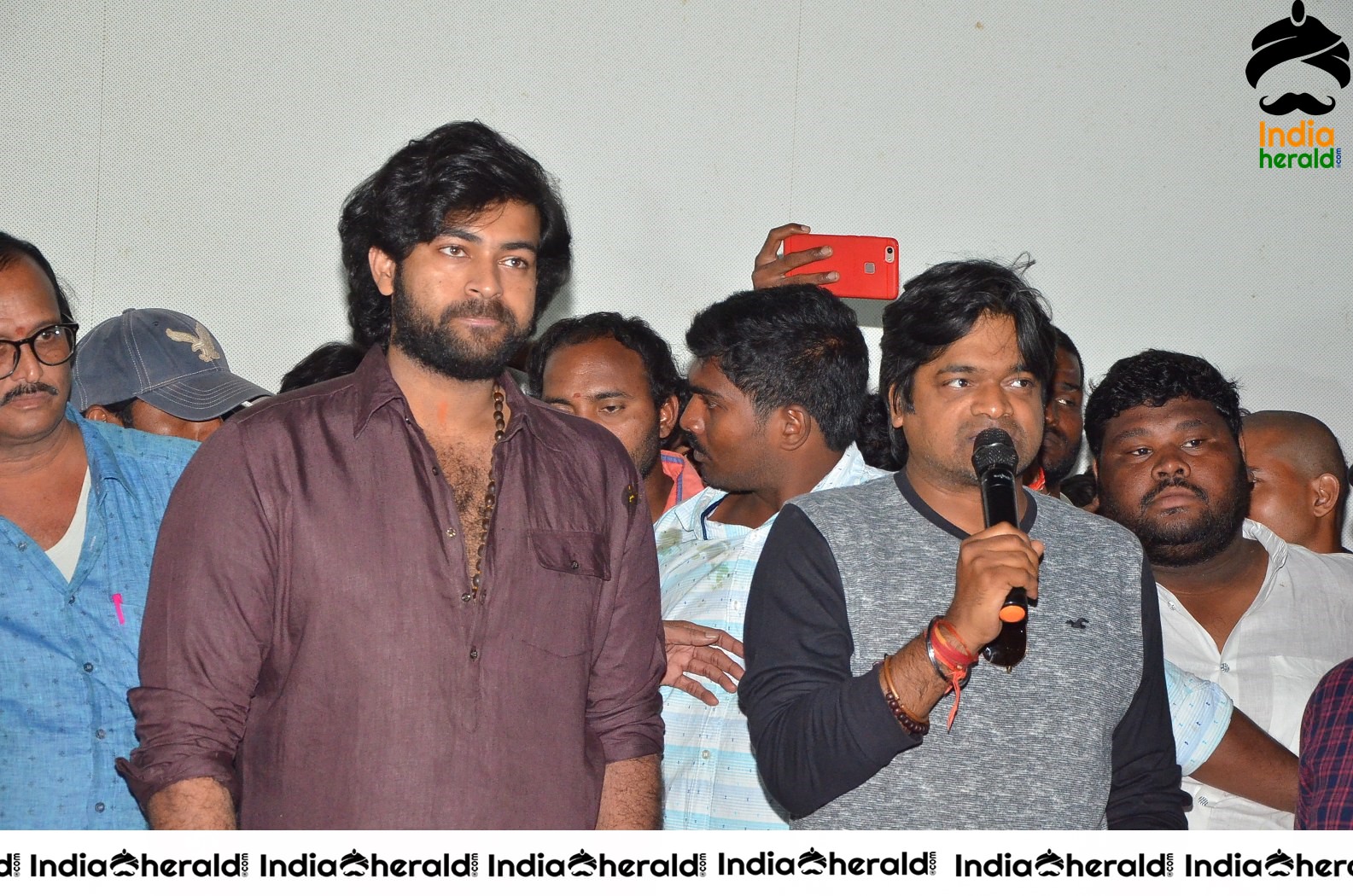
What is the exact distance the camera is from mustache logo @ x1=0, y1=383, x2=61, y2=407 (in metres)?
2.10

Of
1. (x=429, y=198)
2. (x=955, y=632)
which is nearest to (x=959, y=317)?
(x=955, y=632)

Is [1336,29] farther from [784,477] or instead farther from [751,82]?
[784,477]

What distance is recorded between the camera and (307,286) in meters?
4.27

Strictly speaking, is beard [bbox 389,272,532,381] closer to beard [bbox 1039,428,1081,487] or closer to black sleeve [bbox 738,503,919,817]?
black sleeve [bbox 738,503,919,817]

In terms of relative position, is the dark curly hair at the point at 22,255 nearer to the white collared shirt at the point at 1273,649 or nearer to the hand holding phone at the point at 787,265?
the hand holding phone at the point at 787,265

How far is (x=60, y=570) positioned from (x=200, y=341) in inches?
44.3

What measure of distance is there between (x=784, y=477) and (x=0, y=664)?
155 centimetres

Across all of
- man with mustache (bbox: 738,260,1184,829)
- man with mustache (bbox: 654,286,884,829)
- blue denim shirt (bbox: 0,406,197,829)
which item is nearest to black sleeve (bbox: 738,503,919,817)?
man with mustache (bbox: 738,260,1184,829)

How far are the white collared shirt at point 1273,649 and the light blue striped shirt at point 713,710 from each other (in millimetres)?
784

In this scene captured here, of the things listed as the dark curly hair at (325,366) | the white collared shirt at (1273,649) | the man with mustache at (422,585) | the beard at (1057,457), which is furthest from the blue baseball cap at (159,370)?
the white collared shirt at (1273,649)

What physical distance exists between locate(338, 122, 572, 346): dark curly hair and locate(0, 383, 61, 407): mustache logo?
0.53 metres

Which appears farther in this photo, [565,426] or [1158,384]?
[1158,384]

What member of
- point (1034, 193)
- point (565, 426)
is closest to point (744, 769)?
point (565, 426)

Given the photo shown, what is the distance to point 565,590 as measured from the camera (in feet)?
6.36
